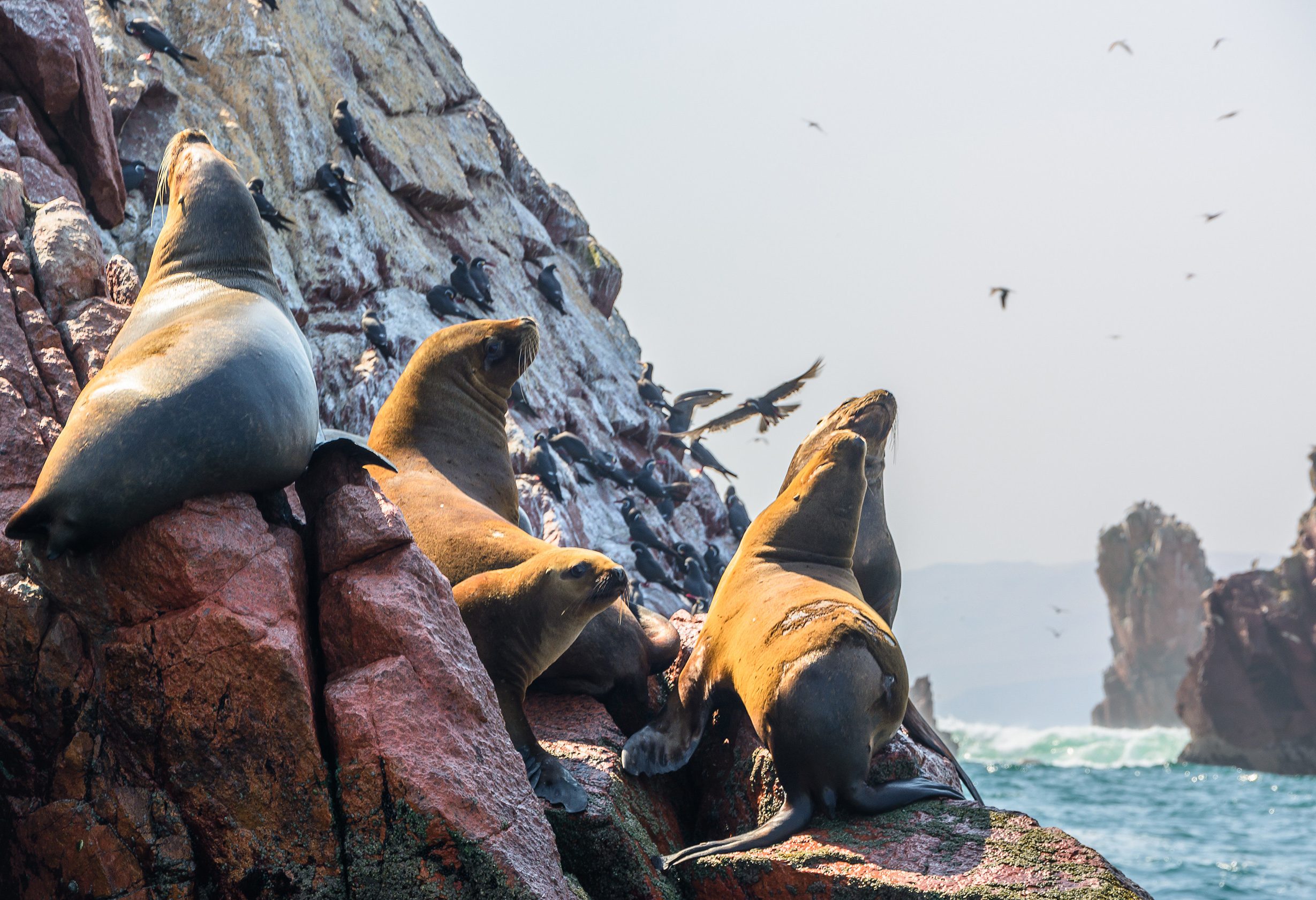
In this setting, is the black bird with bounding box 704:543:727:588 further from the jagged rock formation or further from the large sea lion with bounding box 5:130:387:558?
the jagged rock formation

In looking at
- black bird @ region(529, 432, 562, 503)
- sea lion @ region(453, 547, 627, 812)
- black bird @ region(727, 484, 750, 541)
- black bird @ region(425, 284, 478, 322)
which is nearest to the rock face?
black bird @ region(727, 484, 750, 541)

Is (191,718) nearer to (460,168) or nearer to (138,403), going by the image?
(138,403)

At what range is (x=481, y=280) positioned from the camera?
56.2 ft

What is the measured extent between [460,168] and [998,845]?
62.6ft

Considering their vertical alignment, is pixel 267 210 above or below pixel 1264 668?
above

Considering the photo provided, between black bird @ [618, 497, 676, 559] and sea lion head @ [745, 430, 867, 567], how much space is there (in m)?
9.34

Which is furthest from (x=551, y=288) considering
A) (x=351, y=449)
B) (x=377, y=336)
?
(x=351, y=449)

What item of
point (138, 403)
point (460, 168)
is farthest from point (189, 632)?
point (460, 168)

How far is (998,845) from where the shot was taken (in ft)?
14.5

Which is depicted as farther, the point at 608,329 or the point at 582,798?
the point at 608,329

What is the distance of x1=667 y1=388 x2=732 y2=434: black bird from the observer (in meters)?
20.7

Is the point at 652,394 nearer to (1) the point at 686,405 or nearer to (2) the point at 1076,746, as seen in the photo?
(1) the point at 686,405

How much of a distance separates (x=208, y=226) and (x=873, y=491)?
4.89m

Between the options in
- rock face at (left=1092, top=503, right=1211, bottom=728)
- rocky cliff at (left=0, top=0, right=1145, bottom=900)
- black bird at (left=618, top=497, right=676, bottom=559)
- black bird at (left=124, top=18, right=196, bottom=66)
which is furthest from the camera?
rock face at (left=1092, top=503, right=1211, bottom=728)
